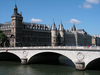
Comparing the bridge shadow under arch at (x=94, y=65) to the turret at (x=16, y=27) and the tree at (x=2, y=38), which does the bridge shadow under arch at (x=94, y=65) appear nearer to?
the turret at (x=16, y=27)

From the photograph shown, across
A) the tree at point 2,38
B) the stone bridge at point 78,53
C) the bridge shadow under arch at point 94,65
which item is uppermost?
the tree at point 2,38

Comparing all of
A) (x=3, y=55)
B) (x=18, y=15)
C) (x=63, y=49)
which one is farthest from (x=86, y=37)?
(x=63, y=49)

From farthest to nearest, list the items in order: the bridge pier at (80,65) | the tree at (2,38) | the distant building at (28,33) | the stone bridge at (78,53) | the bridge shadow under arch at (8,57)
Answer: the distant building at (28,33) → the tree at (2,38) → the bridge shadow under arch at (8,57) → the bridge pier at (80,65) → the stone bridge at (78,53)

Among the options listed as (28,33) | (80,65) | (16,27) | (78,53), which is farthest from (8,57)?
(80,65)

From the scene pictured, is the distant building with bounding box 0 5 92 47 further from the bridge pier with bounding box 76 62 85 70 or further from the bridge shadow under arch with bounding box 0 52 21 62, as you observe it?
the bridge pier with bounding box 76 62 85 70

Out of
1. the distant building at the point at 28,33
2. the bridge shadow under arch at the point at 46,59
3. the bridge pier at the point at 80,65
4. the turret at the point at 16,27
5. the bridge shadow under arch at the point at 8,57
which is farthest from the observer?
the distant building at the point at 28,33

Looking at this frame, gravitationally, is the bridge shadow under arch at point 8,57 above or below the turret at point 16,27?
below

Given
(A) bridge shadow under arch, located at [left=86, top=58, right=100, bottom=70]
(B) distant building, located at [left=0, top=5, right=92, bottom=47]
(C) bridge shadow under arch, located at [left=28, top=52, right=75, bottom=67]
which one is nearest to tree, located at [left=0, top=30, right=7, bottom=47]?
(B) distant building, located at [left=0, top=5, right=92, bottom=47]

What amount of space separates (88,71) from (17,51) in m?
21.8

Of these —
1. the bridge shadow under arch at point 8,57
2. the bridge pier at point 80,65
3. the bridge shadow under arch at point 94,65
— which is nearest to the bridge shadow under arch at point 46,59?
the bridge shadow under arch at point 94,65

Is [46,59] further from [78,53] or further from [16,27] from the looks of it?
[16,27]

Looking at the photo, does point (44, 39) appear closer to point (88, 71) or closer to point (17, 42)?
point (17, 42)

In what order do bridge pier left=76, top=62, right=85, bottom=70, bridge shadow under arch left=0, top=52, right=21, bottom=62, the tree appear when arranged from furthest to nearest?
1. the tree
2. bridge shadow under arch left=0, top=52, right=21, bottom=62
3. bridge pier left=76, top=62, right=85, bottom=70

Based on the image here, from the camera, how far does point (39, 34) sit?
309 feet
